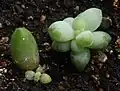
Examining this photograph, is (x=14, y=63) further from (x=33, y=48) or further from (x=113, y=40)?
(x=113, y=40)

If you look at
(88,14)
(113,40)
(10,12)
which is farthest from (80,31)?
(10,12)

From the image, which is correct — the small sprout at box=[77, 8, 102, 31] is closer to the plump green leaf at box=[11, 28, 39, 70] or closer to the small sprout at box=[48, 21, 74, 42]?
the small sprout at box=[48, 21, 74, 42]

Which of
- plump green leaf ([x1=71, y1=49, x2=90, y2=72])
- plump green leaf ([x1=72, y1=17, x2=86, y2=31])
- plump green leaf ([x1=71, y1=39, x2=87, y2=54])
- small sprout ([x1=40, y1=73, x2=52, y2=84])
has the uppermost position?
plump green leaf ([x1=72, y1=17, x2=86, y2=31])

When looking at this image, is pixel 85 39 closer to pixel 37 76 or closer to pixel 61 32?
pixel 61 32

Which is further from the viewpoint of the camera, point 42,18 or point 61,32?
point 42,18

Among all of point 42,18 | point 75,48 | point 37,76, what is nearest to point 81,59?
point 75,48

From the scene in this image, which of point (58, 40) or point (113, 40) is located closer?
point (58, 40)

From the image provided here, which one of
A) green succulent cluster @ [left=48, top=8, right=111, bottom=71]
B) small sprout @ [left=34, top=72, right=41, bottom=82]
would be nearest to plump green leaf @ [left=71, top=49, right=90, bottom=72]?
green succulent cluster @ [left=48, top=8, right=111, bottom=71]
